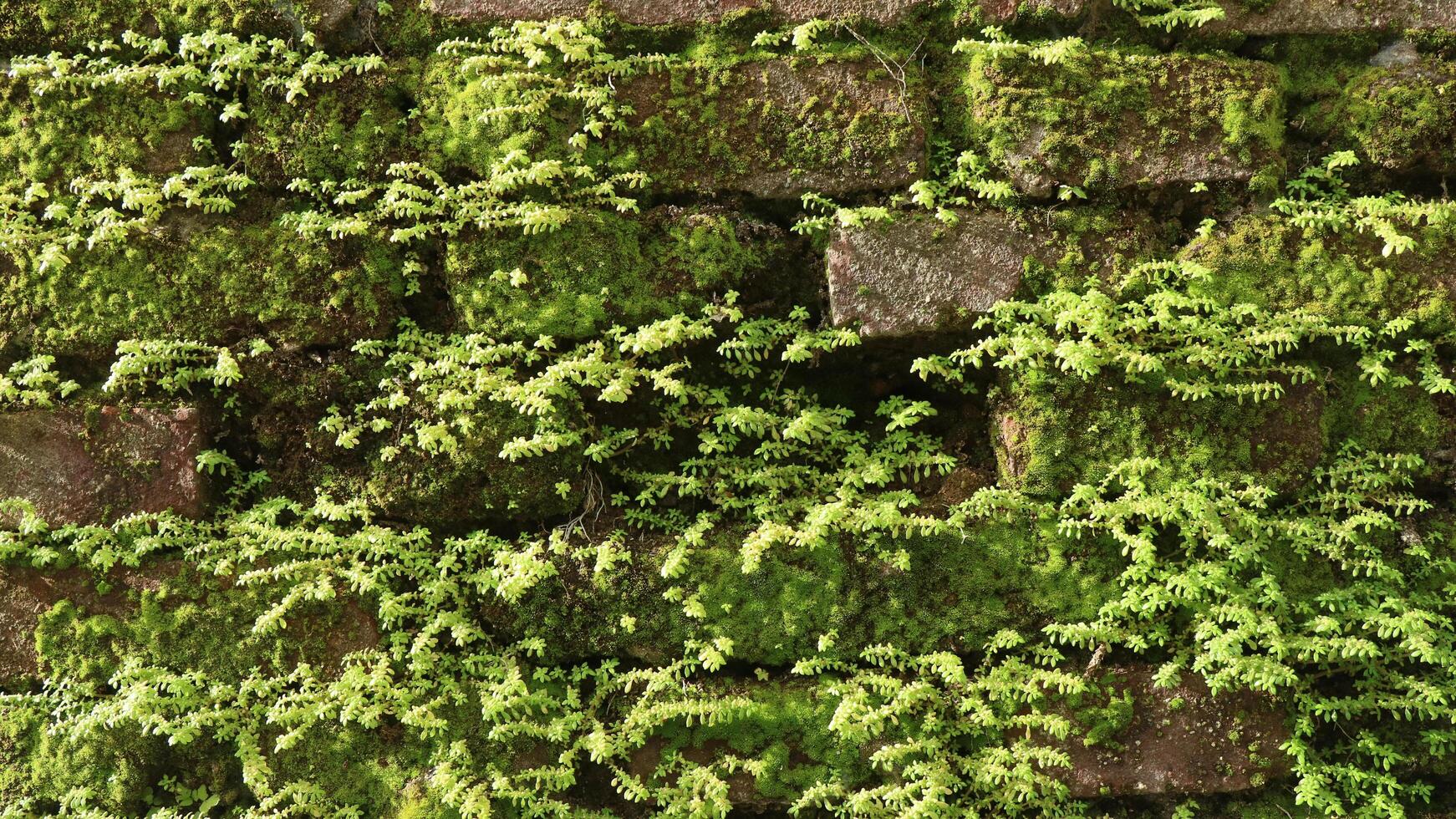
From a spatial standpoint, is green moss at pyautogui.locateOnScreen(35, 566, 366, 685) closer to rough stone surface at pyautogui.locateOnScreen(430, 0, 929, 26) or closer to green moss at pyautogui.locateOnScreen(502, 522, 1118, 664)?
green moss at pyautogui.locateOnScreen(502, 522, 1118, 664)

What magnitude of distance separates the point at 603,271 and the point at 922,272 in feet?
3.35

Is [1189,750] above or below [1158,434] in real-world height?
below

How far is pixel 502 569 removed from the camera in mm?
2729

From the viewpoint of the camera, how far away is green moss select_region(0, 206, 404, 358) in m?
2.88

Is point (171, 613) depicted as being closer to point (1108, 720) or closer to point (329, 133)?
point (329, 133)

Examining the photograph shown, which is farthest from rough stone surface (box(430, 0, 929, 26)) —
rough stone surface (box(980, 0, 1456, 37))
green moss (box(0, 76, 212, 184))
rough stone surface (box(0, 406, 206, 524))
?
rough stone surface (box(0, 406, 206, 524))

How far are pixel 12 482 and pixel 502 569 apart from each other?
1650 millimetres

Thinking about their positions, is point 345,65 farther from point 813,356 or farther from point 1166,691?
point 1166,691

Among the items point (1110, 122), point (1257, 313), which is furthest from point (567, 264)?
point (1257, 313)

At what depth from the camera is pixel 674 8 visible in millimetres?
2906

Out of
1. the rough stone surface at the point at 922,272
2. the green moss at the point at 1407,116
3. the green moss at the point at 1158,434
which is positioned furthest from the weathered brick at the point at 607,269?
the green moss at the point at 1407,116

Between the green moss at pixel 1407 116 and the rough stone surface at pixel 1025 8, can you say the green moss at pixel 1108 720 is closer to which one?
the green moss at pixel 1407 116

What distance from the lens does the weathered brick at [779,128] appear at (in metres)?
2.81

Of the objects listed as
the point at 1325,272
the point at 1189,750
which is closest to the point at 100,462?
the point at 1189,750
